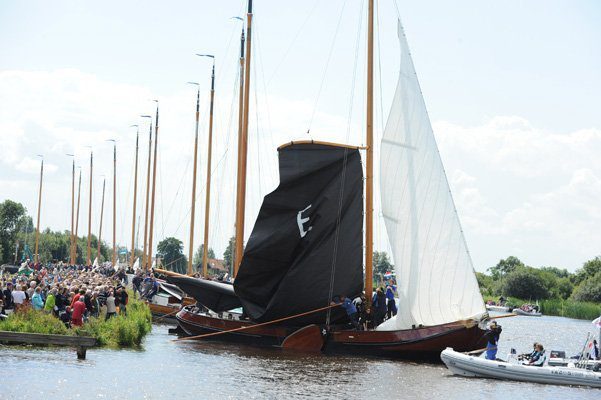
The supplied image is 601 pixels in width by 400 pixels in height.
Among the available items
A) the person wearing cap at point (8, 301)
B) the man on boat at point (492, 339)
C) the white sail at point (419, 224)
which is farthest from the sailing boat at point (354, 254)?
the person wearing cap at point (8, 301)

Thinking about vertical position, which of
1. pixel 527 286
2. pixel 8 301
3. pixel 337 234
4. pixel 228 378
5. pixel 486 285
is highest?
pixel 486 285

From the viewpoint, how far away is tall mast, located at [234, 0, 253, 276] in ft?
137

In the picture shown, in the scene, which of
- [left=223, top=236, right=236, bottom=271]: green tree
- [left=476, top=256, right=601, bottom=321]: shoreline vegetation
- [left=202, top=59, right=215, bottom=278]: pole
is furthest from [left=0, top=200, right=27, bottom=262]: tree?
[left=202, top=59, right=215, bottom=278]: pole

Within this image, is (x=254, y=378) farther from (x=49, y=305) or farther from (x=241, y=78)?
(x=241, y=78)

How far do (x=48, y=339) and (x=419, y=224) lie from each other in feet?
44.4

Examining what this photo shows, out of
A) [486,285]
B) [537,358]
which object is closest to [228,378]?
[537,358]

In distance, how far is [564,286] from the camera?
129125 millimetres

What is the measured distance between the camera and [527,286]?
415 feet

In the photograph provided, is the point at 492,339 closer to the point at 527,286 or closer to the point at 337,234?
the point at 337,234

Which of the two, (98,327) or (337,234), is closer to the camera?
(98,327)

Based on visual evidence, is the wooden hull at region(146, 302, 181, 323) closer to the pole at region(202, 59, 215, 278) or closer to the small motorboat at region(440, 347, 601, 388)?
the pole at region(202, 59, 215, 278)

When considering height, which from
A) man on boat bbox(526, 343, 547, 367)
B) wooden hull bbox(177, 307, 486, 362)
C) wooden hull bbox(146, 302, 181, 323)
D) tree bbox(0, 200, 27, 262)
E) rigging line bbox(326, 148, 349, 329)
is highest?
tree bbox(0, 200, 27, 262)

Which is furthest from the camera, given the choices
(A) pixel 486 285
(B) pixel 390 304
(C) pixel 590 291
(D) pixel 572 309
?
(A) pixel 486 285

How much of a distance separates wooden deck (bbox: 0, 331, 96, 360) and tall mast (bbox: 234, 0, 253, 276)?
46.7 feet
